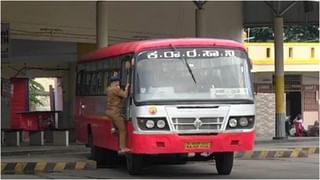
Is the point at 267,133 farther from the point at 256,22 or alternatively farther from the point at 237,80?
the point at 237,80

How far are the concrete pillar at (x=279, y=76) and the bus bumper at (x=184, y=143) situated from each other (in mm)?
13967

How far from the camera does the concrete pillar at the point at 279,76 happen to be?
88.8ft

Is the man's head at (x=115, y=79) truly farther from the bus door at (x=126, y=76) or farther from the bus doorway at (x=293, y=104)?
the bus doorway at (x=293, y=104)

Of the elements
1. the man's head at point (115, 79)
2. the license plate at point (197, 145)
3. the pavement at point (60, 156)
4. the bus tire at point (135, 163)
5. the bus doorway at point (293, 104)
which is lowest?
the pavement at point (60, 156)

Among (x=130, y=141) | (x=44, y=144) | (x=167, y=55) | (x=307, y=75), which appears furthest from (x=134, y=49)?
(x=307, y=75)

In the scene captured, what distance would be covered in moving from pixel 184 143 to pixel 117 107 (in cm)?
180

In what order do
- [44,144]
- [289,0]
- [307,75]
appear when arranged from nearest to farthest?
[44,144]
[289,0]
[307,75]

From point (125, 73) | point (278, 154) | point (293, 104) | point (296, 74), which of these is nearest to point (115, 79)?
point (125, 73)

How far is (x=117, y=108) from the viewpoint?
1433cm

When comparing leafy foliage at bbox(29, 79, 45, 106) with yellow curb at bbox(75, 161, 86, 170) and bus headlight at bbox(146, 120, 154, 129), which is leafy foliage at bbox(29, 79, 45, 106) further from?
bus headlight at bbox(146, 120, 154, 129)

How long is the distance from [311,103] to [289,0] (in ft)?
39.0

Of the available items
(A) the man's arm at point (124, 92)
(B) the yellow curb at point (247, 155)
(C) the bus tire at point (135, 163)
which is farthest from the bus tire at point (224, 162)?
(B) the yellow curb at point (247, 155)

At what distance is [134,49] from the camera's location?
1404cm

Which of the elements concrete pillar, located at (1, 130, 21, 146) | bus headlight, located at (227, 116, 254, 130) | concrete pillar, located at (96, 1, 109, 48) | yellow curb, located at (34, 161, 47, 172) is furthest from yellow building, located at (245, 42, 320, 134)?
bus headlight, located at (227, 116, 254, 130)
